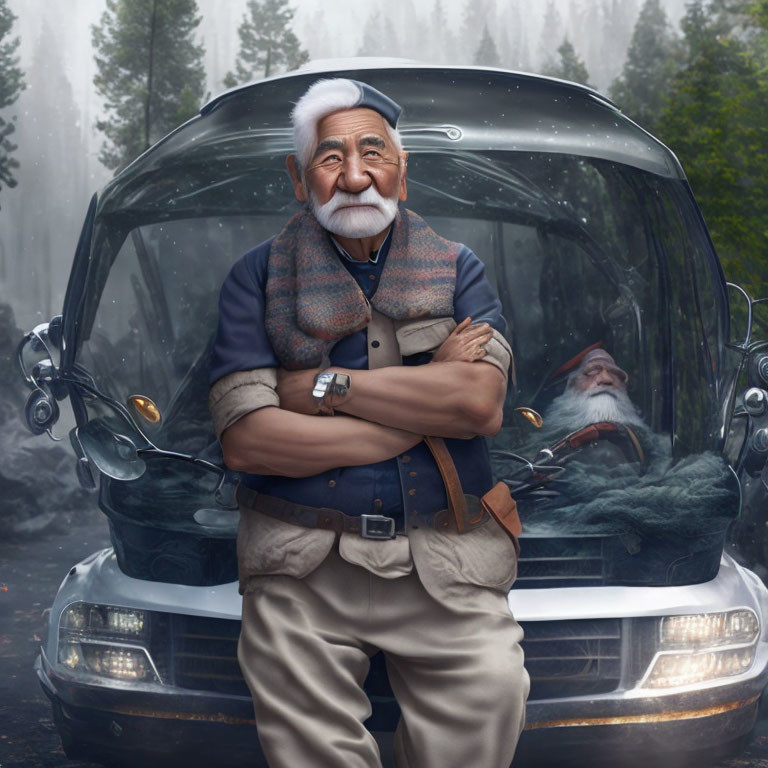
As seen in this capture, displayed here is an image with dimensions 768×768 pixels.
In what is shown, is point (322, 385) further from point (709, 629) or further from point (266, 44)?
point (266, 44)

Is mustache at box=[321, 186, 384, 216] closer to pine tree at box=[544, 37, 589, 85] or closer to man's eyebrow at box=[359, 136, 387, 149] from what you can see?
man's eyebrow at box=[359, 136, 387, 149]

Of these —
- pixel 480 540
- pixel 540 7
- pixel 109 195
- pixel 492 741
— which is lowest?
pixel 492 741

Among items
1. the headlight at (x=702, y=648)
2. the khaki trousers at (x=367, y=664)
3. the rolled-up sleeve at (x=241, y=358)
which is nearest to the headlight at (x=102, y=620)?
the khaki trousers at (x=367, y=664)

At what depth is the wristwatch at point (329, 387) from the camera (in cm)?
242

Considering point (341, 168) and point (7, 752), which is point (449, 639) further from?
point (7, 752)

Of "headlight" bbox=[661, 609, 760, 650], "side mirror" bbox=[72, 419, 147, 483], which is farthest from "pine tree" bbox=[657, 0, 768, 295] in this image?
"side mirror" bbox=[72, 419, 147, 483]

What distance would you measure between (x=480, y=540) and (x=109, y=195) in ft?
5.93

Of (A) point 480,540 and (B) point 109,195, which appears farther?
(B) point 109,195

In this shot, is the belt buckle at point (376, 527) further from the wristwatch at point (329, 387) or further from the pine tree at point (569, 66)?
the pine tree at point (569, 66)

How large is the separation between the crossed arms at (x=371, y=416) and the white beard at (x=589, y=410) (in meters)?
0.99

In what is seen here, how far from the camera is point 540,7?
4.01 metres

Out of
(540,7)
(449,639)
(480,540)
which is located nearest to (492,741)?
(449,639)

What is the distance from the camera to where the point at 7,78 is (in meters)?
3.87

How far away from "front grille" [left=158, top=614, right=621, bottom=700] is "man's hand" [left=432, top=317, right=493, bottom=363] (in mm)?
938
